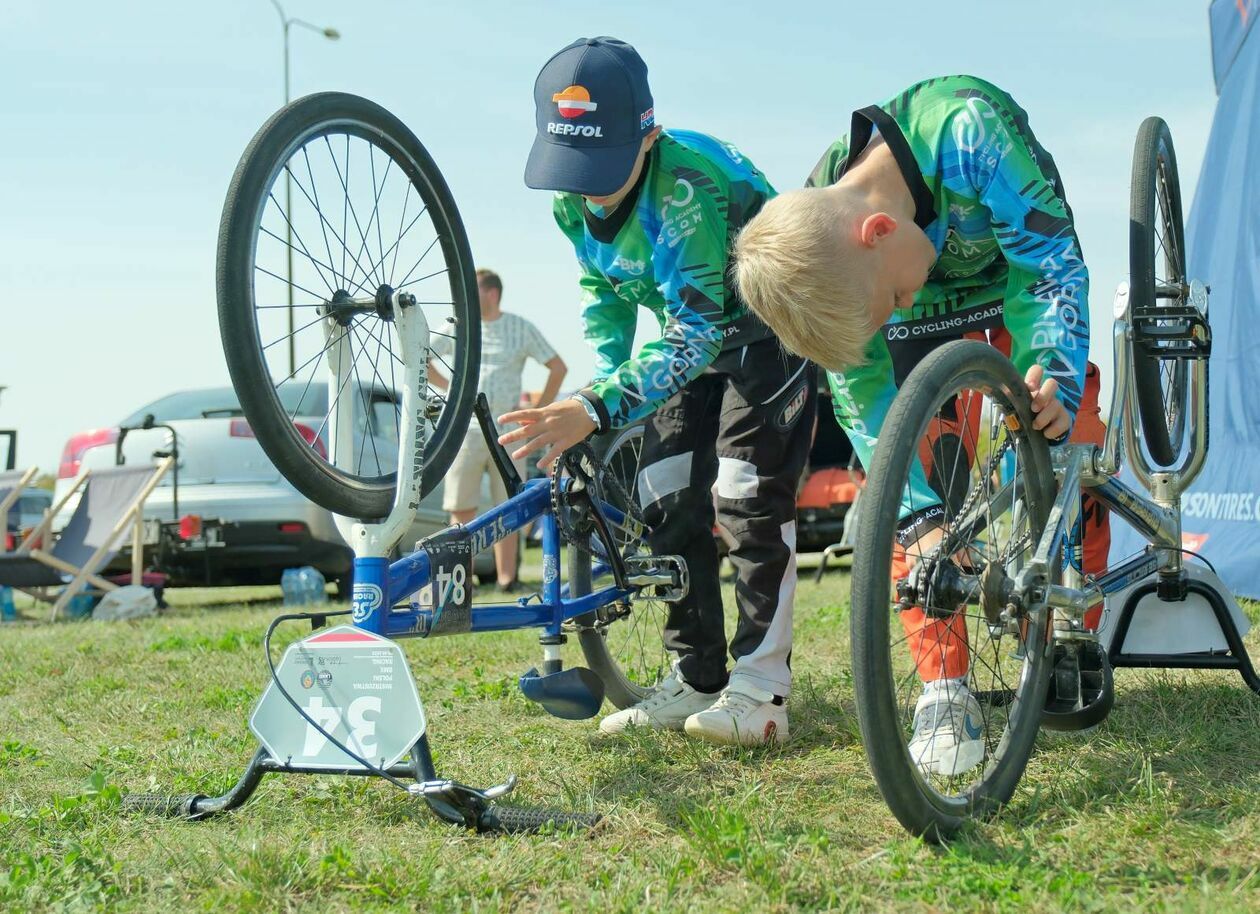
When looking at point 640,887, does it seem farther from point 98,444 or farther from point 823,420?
point 823,420

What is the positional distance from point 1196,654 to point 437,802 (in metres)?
1.82

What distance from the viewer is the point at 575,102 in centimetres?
284

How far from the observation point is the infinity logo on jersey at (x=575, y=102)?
283cm

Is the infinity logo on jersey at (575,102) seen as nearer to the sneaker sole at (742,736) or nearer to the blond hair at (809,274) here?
the blond hair at (809,274)

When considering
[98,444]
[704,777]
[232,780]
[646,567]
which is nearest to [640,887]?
[704,777]

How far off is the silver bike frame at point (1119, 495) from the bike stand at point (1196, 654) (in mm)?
75

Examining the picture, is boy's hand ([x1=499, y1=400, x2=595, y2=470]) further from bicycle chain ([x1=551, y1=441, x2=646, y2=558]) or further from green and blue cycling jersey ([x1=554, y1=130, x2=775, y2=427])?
bicycle chain ([x1=551, y1=441, x2=646, y2=558])

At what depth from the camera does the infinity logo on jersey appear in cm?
283

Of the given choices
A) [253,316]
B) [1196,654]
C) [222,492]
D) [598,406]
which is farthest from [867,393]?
[222,492]

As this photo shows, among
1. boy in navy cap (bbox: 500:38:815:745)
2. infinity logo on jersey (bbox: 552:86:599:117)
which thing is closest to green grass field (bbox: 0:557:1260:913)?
boy in navy cap (bbox: 500:38:815:745)

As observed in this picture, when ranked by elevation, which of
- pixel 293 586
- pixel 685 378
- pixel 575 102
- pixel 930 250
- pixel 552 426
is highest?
pixel 575 102

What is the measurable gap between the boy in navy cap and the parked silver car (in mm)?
4641

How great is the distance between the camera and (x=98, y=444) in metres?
8.47

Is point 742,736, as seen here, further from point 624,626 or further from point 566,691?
point 624,626
